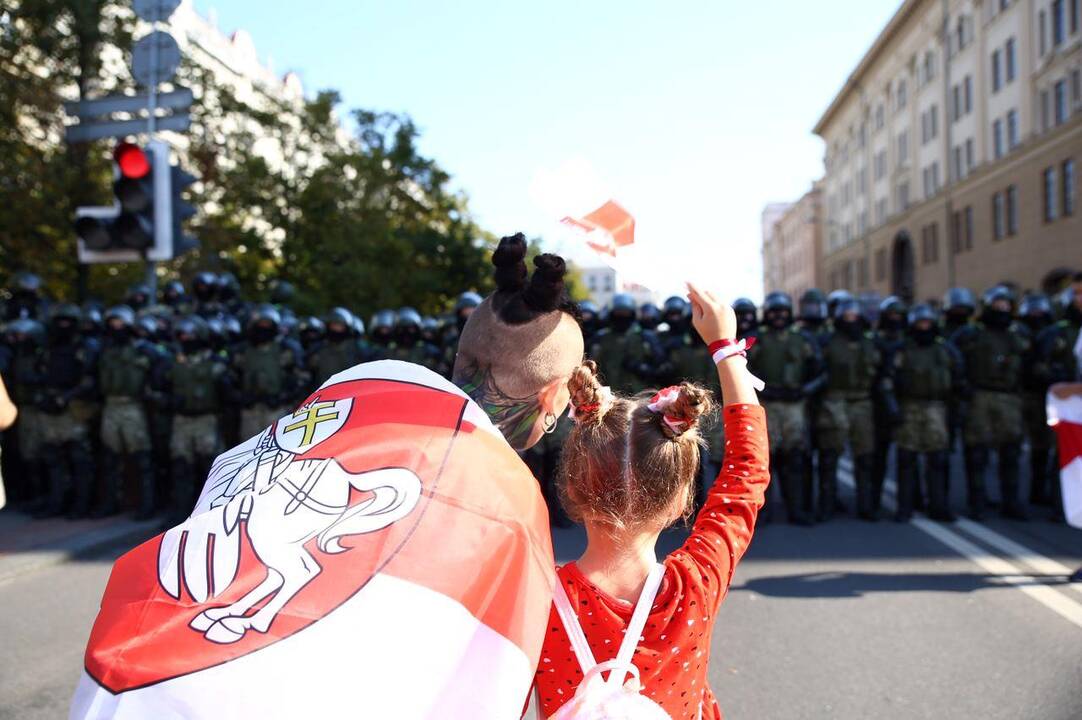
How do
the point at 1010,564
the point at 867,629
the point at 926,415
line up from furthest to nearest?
the point at 926,415 < the point at 1010,564 < the point at 867,629

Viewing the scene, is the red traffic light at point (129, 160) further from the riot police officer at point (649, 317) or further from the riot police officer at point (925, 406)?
the riot police officer at point (925, 406)

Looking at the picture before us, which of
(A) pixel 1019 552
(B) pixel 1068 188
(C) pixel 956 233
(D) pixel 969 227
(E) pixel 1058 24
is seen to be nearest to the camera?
(A) pixel 1019 552

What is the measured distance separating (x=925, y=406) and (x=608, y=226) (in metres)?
8.21

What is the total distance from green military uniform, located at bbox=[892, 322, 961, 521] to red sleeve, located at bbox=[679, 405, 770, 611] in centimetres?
729

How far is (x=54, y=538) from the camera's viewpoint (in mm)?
8117

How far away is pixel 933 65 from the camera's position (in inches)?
1834

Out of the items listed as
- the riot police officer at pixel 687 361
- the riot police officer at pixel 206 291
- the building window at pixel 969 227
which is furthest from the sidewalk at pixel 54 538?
the building window at pixel 969 227

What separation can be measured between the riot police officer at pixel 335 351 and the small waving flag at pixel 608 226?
8957 mm

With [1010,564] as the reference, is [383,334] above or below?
above

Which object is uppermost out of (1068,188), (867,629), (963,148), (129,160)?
(963,148)

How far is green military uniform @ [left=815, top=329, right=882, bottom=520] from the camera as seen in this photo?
9.05 meters

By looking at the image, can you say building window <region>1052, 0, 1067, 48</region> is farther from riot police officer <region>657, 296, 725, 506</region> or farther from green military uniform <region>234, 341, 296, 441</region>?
green military uniform <region>234, 341, 296, 441</region>

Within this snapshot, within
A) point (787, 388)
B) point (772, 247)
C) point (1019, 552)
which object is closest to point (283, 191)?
point (787, 388)

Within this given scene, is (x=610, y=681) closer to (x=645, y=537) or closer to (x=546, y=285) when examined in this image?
(x=645, y=537)
